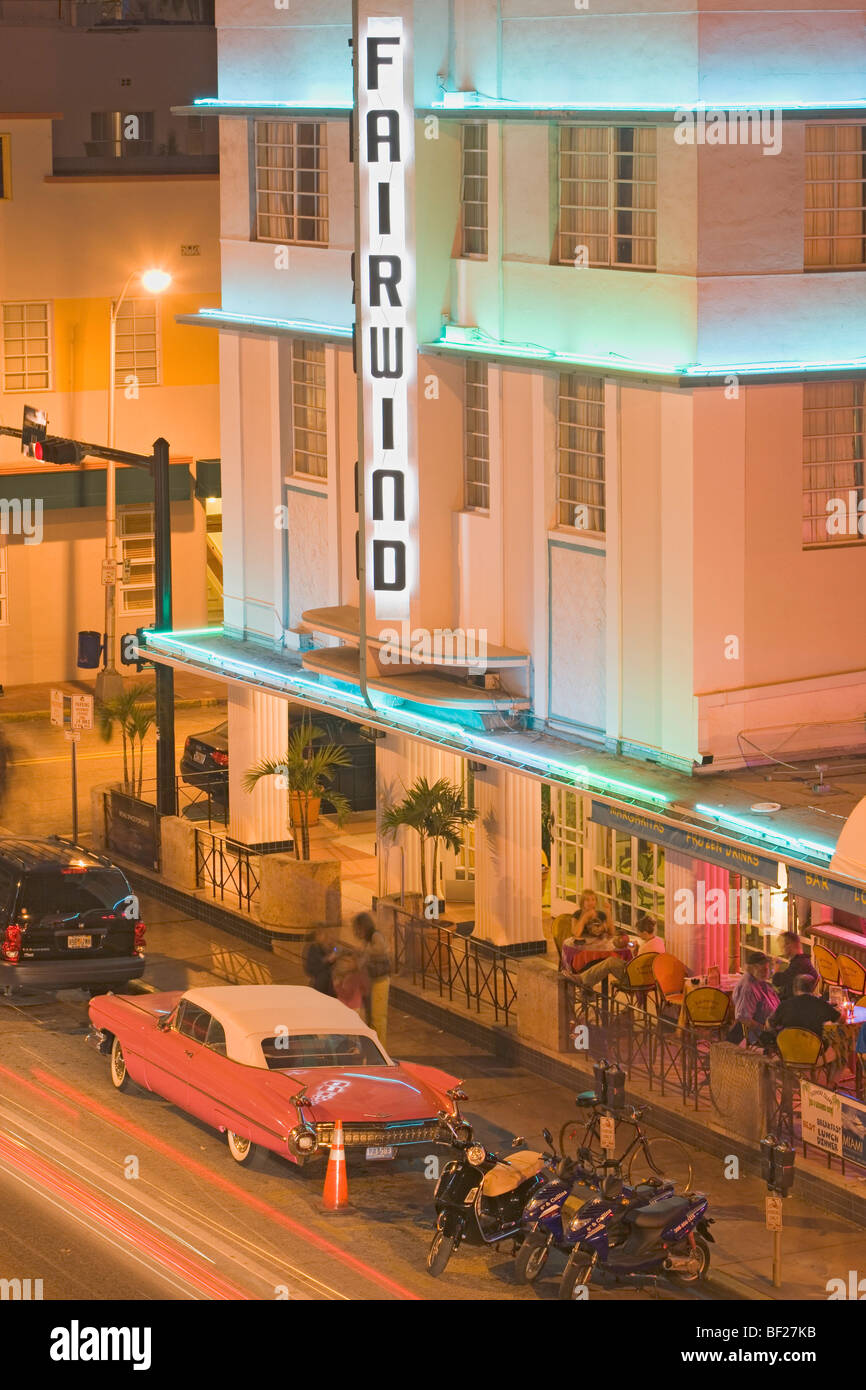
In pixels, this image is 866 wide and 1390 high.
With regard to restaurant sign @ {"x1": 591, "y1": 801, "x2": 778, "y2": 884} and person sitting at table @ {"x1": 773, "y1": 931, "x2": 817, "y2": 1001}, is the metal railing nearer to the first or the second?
restaurant sign @ {"x1": 591, "y1": 801, "x2": 778, "y2": 884}

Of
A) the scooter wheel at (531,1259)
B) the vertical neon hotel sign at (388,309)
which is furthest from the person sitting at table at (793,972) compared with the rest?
the vertical neon hotel sign at (388,309)

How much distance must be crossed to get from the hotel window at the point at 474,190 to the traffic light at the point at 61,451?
9.56 m

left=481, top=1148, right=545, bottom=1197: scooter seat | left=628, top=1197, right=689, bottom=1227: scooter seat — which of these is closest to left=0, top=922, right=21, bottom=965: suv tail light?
left=481, top=1148, right=545, bottom=1197: scooter seat

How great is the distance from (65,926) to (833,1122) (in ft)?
28.7

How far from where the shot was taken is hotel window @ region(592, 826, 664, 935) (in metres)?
24.8

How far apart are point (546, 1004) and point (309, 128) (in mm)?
10356

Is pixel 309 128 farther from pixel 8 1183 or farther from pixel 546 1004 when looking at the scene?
pixel 8 1183

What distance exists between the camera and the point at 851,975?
23.0 m

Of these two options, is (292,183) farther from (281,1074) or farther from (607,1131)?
(607,1131)

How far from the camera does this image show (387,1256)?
18953mm

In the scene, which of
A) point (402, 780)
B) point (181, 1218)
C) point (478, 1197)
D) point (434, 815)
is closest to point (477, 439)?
point (434, 815)

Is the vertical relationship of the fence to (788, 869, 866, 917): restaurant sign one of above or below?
below

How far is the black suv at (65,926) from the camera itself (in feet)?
81.9

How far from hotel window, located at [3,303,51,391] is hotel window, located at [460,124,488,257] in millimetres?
20389
